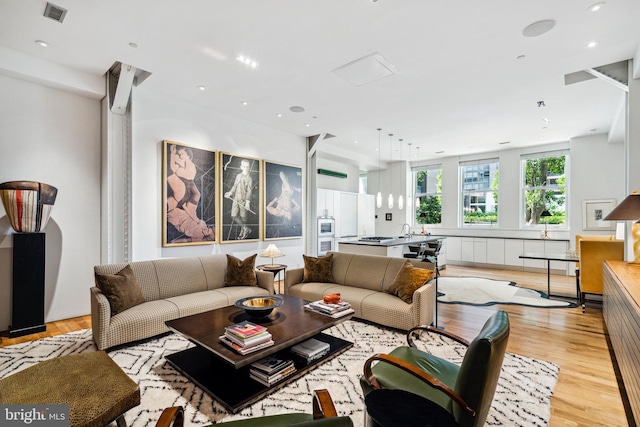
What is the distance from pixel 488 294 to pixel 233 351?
4.67 m

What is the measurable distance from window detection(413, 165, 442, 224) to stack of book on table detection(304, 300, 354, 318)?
6.83 meters

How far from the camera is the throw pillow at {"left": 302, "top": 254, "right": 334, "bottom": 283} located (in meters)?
4.25

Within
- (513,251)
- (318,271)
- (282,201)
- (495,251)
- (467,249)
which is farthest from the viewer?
(467,249)

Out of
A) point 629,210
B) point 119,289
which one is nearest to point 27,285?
point 119,289

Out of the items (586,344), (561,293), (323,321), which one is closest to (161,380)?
(323,321)

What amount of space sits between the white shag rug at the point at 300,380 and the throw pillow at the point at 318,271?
0.97 meters

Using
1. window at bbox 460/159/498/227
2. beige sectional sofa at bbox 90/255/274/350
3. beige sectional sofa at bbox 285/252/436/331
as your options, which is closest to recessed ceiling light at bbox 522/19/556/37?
beige sectional sofa at bbox 285/252/436/331

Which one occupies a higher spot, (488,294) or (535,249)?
(535,249)

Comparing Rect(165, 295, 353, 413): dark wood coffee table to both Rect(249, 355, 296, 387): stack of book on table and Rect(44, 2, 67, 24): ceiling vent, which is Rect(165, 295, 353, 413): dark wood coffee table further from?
Rect(44, 2, 67, 24): ceiling vent

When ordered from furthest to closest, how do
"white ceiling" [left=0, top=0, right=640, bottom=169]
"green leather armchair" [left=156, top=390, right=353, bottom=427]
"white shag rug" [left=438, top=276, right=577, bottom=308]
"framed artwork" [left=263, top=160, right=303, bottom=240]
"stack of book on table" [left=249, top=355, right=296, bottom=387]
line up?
"framed artwork" [left=263, top=160, right=303, bottom=240] < "white shag rug" [left=438, top=276, right=577, bottom=308] < "white ceiling" [left=0, top=0, right=640, bottom=169] < "stack of book on table" [left=249, top=355, right=296, bottom=387] < "green leather armchair" [left=156, top=390, right=353, bottom=427]

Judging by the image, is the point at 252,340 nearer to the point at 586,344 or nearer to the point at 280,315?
the point at 280,315

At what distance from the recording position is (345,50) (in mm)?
3193

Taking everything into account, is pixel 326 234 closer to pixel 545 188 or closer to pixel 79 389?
pixel 545 188

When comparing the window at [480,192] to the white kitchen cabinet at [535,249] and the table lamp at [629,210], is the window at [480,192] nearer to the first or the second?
the white kitchen cabinet at [535,249]
